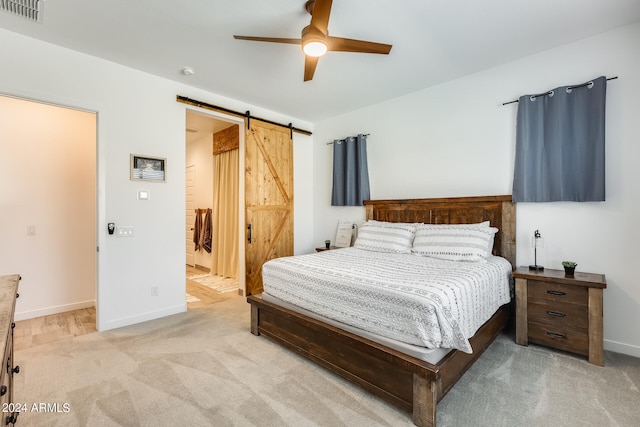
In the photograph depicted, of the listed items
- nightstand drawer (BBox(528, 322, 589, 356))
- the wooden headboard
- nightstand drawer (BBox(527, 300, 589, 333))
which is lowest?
nightstand drawer (BBox(528, 322, 589, 356))

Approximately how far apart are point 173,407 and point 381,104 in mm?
4149

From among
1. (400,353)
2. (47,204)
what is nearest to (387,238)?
(400,353)

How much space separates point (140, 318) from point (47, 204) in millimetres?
1870

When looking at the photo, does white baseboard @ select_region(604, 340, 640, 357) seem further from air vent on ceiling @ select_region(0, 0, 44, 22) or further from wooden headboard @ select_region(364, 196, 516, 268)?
air vent on ceiling @ select_region(0, 0, 44, 22)

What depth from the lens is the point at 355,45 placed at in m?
2.34

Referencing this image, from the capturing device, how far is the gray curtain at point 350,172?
449 centimetres

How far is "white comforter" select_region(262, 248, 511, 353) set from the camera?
1773mm

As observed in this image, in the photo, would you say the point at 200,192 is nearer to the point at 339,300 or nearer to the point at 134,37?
the point at 134,37

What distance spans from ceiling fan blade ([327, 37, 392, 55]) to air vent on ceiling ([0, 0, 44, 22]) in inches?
86.6

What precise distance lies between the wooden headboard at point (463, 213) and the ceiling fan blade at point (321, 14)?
241 centimetres

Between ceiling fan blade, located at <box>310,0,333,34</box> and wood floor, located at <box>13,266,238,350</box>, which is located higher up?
ceiling fan blade, located at <box>310,0,333,34</box>

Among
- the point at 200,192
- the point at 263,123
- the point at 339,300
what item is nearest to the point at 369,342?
the point at 339,300

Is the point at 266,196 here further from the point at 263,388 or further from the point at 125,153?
the point at 263,388

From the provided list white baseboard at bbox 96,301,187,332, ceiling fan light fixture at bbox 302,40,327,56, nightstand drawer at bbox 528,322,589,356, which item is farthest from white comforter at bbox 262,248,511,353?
ceiling fan light fixture at bbox 302,40,327,56
